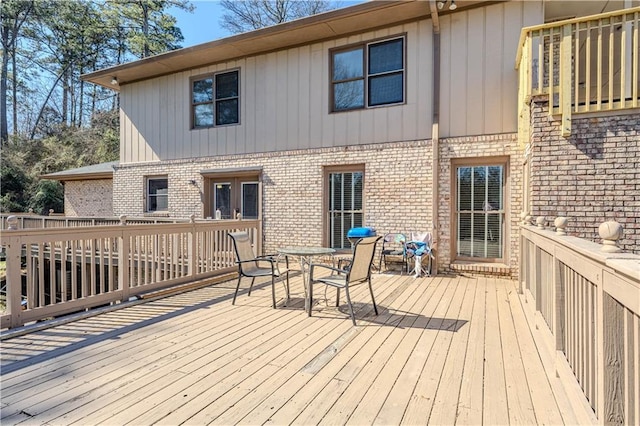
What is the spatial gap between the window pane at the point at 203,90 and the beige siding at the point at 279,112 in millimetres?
237

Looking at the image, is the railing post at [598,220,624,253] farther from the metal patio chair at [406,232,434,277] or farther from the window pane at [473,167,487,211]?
the window pane at [473,167,487,211]

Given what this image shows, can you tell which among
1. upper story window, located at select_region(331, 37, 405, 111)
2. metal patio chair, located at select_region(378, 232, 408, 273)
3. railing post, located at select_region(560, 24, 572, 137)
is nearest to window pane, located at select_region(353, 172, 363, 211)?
metal patio chair, located at select_region(378, 232, 408, 273)

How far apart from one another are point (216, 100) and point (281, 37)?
8.56 feet

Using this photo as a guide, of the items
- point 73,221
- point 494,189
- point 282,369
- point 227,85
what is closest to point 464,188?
point 494,189

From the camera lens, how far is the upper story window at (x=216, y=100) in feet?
30.1

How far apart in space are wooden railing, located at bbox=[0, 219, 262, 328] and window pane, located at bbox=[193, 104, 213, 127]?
3961 millimetres

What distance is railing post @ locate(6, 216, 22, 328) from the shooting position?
11.5 feet

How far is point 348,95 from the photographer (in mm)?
7809

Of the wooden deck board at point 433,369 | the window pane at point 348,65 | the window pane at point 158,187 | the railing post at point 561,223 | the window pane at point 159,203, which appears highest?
the window pane at point 348,65

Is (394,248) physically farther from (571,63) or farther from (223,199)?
(223,199)

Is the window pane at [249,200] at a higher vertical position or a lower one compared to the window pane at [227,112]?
lower

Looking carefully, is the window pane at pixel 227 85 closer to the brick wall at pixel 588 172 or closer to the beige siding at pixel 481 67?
the beige siding at pixel 481 67

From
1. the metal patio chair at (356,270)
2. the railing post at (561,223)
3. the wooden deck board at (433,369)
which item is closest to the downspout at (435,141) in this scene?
the wooden deck board at (433,369)

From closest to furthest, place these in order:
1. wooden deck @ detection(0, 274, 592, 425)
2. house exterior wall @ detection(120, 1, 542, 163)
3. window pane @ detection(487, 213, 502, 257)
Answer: wooden deck @ detection(0, 274, 592, 425) → house exterior wall @ detection(120, 1, 542, 163) → window pane @ detection(487, 213, 502, 257)
